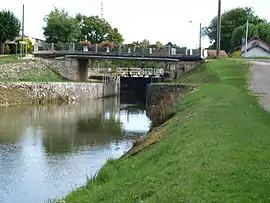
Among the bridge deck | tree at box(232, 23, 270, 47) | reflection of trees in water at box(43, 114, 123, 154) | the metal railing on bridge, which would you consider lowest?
reflection of trees in water at box(43, 114, 123, 154)

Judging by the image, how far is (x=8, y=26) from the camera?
68.4m

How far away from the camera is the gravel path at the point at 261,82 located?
24.5 m

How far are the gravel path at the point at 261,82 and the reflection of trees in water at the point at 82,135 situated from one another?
8.48m

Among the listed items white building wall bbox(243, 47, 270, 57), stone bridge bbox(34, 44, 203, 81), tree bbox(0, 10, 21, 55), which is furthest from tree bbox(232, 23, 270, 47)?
tree bbox(0, 10, 21, 55)

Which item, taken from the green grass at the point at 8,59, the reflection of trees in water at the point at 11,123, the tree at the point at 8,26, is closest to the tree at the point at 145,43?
the tree at the point at 8,26

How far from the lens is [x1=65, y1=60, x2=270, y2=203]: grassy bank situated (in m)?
9.08

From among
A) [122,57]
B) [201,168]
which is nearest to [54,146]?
[201,168]

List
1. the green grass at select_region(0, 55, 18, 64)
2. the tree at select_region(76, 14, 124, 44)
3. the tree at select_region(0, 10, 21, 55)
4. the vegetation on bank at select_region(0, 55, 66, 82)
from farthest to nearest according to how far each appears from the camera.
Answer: the tree at select_region(76, 14, 124, 44) < the tree at select_region(0, 10, 21, 55) < the green grass at select_region(0, 55, 18, 64) < the vegetation on bank at select_region(0, 55, 66, 82)

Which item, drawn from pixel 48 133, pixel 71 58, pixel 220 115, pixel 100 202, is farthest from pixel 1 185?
pixel 71 58

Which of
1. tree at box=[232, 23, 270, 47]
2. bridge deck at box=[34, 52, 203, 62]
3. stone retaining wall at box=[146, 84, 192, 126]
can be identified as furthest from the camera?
tree at box=[232, 23, 270, 47]

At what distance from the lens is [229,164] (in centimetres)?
1079

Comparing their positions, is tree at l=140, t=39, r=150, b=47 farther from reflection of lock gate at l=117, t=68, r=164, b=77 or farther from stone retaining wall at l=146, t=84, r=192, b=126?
stone retaining wall at l=146, t=84, r=192, b=126

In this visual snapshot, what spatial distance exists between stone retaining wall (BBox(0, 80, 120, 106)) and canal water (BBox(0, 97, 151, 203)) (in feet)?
9.55

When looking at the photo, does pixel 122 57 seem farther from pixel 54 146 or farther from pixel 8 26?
pixel 54 146
